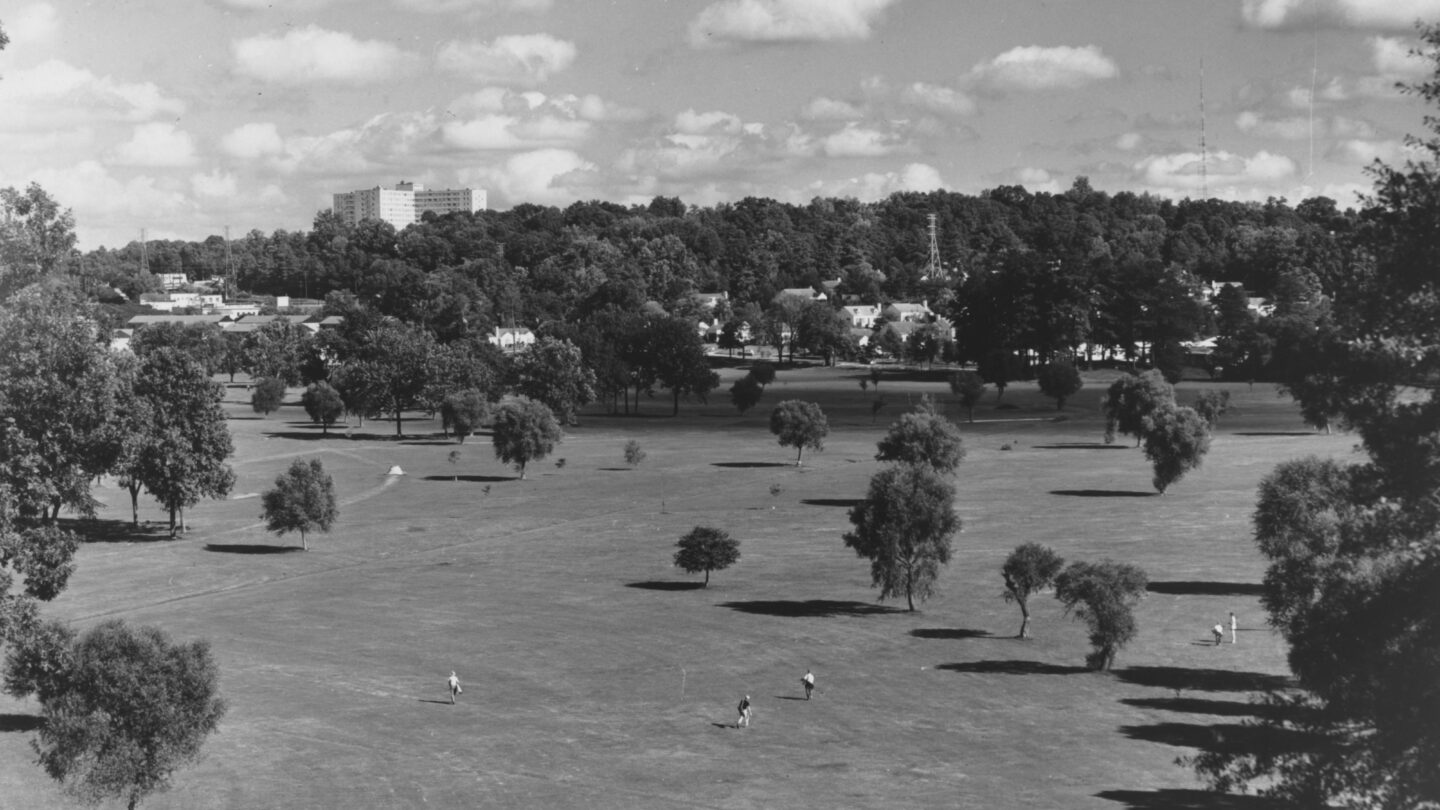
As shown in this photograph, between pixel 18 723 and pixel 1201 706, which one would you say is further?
pixel 1201 706

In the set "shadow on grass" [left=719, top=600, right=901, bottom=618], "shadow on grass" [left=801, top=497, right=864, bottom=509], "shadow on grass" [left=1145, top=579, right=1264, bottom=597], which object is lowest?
"shadow on grass" [left=719, top=600, right=901, bottom=618]

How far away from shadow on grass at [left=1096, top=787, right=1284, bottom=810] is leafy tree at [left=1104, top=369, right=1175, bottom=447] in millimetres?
73698

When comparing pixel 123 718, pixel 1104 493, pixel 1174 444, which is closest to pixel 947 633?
pixel 123 718

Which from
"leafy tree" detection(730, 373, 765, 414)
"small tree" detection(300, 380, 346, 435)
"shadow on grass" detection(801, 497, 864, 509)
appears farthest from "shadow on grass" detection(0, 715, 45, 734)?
"leafy tree" detection(730, 373, 765, 414)

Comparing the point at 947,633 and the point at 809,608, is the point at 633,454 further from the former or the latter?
the point at 947,633

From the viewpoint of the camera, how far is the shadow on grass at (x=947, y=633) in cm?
5959

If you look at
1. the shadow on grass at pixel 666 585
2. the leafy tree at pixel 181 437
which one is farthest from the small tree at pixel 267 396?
the shadow on grass at pixel 666 585

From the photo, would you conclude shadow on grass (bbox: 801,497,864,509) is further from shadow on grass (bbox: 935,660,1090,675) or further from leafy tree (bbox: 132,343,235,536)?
shadow on grass (bbox: 935,660,1090,675)

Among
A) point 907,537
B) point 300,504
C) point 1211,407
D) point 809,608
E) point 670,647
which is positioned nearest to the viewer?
point 670,647

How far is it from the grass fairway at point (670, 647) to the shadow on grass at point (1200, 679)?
0.15 meters

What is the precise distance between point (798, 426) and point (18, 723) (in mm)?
71921

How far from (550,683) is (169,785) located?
1724 centimetres

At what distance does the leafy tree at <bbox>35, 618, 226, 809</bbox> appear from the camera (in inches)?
1415

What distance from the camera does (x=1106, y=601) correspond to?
53156mm
